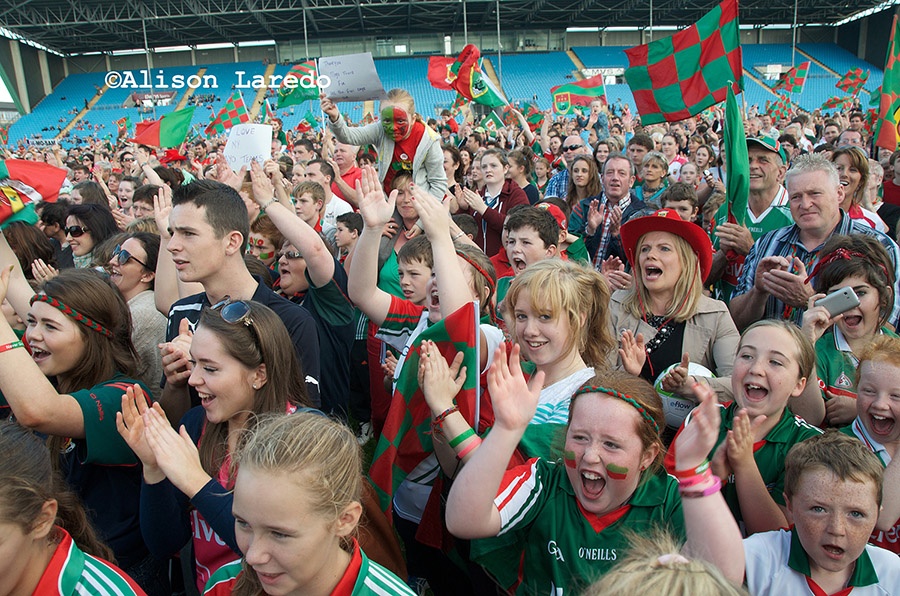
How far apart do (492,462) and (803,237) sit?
2698mm

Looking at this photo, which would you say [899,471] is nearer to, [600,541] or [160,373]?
[600,541]

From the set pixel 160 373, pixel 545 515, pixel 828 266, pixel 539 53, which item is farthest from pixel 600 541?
pixel 539 53

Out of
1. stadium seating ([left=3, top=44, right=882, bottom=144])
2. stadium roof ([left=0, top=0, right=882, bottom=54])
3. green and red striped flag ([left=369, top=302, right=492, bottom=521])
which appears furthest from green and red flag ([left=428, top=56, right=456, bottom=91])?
stadium seating ([left=3, top=44, right=882, bottom=144])

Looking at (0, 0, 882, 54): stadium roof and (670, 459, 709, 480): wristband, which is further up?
(0, 0, 882, 54): stadium roof

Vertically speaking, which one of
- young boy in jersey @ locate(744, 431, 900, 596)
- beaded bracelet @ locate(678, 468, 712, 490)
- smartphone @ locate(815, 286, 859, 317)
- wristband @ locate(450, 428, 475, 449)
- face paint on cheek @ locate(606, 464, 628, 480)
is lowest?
young boy in jersey @ locate(744, 431, 900, 596)

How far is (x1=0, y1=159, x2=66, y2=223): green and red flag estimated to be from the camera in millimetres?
3717

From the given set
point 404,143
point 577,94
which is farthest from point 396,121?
point 577,94

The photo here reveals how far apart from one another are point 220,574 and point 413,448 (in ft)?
2.80

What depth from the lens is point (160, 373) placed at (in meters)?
3.33

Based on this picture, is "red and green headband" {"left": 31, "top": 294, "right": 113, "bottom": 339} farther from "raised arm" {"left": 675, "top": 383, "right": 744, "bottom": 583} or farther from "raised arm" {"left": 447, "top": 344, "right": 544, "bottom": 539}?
"raised arm" {"left": 675, "top": 383, "right": 744, "bottom": 583}

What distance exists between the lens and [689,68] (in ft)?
18.5

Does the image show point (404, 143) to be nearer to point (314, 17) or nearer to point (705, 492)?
point (705, 492)

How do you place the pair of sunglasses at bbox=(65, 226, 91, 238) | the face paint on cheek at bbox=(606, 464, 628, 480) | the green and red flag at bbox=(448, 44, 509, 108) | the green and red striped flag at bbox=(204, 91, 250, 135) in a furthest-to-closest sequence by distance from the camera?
the green and red striped flag at bbox=(204, 91, 250, 135)
the green and red flag at bbox=(448, 44, 509, 108)
the pair of sunglasses at bbox=(65, 226, 91, 238)
the face paint on cheek at bbox=(606, 464, 628, 480)

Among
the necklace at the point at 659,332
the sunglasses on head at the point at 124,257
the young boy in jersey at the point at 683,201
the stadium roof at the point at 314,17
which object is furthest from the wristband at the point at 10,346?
the stadium roof at the point at 314,17
